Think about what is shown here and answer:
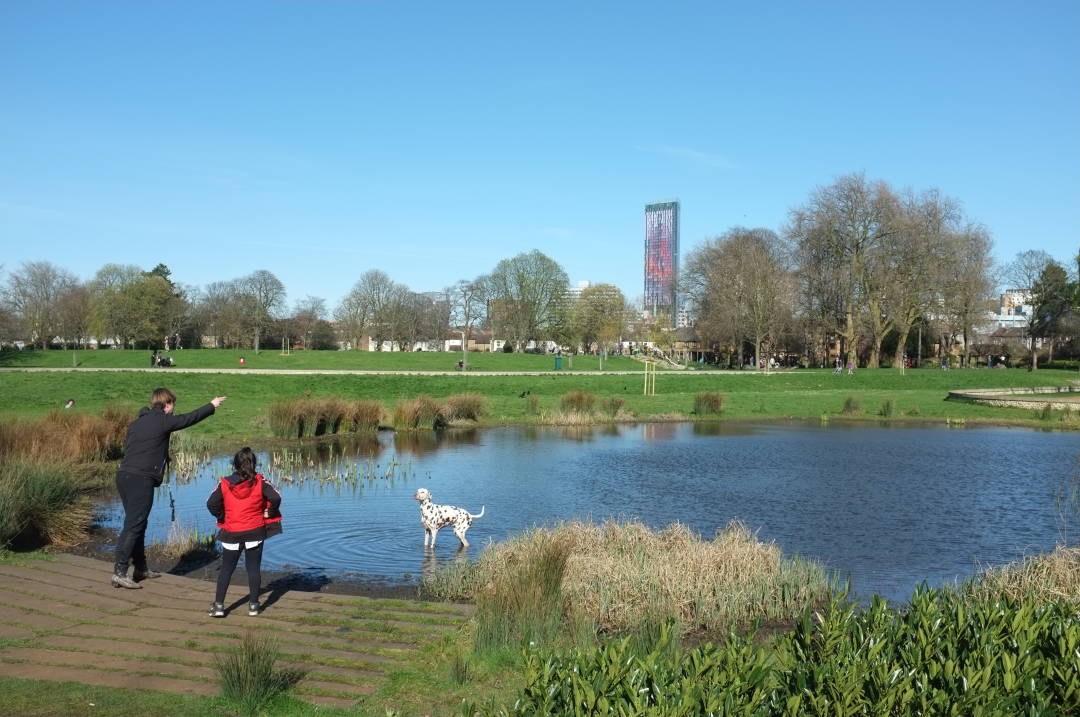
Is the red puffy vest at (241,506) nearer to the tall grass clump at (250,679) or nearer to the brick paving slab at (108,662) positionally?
the brick paving slab at (108,662)

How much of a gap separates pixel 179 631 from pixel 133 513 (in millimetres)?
1911

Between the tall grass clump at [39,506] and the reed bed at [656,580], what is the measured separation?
5209 millimetres

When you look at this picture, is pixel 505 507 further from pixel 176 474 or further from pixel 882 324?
pixel 882 324

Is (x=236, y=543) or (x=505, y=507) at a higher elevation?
(x=236, y=543)

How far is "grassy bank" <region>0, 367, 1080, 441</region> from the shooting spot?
31.9m

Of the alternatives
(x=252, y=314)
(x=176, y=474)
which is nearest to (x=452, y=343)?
(x=252, y=314)

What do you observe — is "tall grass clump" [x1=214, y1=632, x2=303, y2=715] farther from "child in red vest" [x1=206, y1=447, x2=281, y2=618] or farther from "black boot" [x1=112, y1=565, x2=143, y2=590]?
"black boot" [x1=112, y1=565, x2=143, y2=590]

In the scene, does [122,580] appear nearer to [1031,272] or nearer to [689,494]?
[689,494]

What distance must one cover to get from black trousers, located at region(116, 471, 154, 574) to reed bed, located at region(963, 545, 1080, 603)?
8.48m

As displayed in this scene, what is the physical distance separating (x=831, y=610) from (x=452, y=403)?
2707cm

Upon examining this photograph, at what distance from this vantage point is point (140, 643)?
7.11 m

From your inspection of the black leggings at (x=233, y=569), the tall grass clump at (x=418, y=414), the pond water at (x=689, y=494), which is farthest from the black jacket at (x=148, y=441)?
the tall grass clump at (x=418, y=414)

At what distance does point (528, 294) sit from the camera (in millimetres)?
93375

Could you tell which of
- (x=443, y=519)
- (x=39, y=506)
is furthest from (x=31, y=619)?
(x=443, y=519)
